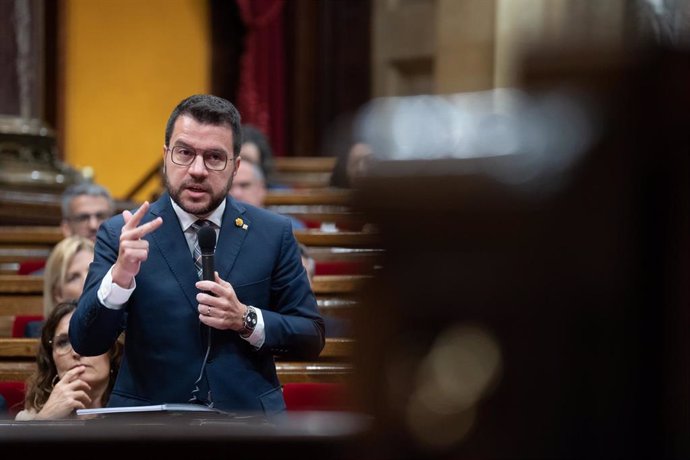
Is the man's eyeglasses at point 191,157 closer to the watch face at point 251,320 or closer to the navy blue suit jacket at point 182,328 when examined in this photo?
the navy blue suit jacket at point 182,328

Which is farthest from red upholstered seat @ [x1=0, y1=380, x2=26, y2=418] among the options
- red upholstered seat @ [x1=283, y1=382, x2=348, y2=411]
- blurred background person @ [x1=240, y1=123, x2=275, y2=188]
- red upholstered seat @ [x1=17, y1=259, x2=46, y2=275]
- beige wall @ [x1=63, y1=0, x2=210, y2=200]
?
beige wall @ [x1=63, y1=0, x2=210, y2=200]

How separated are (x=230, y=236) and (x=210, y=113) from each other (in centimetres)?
16

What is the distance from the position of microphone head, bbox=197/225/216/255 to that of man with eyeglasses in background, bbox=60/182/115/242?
1.44m

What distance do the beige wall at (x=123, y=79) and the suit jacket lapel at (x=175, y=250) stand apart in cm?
372

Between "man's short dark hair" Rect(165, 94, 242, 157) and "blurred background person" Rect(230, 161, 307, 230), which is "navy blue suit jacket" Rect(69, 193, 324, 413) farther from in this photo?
"blurred background person" Rect(230, 161, 307, 230)

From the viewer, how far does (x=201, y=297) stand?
138 centimetres

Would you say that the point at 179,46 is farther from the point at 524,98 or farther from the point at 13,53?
the point at 524,98

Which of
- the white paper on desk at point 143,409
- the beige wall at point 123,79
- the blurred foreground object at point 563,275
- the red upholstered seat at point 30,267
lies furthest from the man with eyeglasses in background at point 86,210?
the blurred foreground object at point 563,275

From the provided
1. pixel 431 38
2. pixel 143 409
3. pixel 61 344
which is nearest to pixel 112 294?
pixel 143 409

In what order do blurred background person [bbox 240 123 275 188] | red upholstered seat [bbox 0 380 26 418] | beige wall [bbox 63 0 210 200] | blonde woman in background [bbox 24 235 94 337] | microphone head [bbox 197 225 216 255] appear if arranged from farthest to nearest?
beige wall [bbox 63 0 210 200], blurred background person [bbox 240 123 275 188], blonde woman in background [bbox 24 235 94 337], red upholstered seat [bbox 0 380 26 418], microphone head [bbox 197 225 216 255]

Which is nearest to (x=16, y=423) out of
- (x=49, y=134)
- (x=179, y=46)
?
(x=49, y=134)

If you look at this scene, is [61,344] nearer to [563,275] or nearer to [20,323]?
[20,323]

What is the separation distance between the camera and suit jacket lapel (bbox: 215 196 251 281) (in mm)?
1497

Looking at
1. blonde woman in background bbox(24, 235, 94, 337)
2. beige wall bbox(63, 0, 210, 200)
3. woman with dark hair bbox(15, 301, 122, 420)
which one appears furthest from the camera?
beige wall bbox(63, 0, 210, 200)
